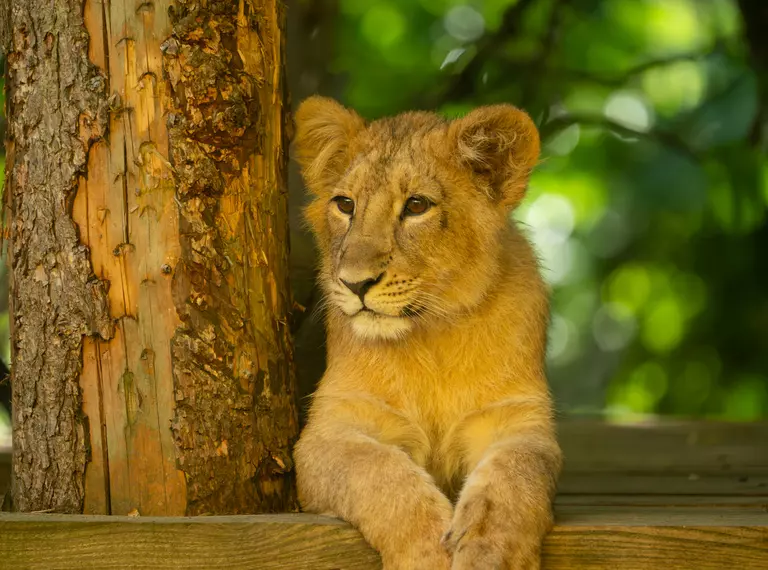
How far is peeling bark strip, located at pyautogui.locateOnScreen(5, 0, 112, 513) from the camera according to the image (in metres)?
3.49

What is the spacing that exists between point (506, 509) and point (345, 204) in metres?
1.36

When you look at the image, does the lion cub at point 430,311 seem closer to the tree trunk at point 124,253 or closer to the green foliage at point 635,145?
the tree trunk at point 124,253

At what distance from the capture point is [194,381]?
3545 millimetres

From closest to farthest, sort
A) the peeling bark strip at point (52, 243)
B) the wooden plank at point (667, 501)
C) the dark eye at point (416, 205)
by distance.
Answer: the peeling bark strip at point (52, 243) < the dark eye at point (416, 205) < the wooden plank at point (667, 501)

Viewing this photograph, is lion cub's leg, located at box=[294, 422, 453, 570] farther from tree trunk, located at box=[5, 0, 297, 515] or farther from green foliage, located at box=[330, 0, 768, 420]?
green foliage, located at box=[330, 0, 768, 420]

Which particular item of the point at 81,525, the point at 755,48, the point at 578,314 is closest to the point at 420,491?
the point at 81,525

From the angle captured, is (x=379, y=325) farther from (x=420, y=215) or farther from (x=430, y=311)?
(x=420, y=215)

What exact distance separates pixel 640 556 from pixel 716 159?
18.6 feet

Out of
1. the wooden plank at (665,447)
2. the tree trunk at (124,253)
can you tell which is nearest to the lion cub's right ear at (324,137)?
the tree trunk at (124,253)

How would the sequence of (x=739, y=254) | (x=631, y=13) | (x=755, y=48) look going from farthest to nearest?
1. (x=631, y=13)
2. (x=739, y=254)
3. (x=755, y=48)

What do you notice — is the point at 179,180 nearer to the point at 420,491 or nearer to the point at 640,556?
the point at 420,491

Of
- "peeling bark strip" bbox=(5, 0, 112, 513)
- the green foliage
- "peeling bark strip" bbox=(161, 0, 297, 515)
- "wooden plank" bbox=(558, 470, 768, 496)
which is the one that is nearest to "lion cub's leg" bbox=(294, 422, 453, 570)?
"peeling bark strip" bbox=(161, 0, 297, 515)

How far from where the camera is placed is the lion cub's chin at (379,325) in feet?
12.1

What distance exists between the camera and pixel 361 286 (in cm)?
360
